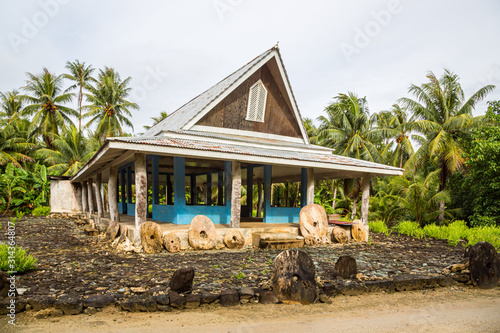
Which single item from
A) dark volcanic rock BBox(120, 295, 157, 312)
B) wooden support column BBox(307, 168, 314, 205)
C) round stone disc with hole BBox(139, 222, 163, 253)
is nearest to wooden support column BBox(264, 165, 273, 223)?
wooden support column BBox(307, 168, 314, 205)

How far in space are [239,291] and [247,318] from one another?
0.63 metres

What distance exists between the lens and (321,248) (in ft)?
34.7

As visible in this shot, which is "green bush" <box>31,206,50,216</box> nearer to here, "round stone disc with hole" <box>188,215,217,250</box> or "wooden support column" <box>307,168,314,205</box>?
"round stone disc with hole" <box>188,215,217,250</box>

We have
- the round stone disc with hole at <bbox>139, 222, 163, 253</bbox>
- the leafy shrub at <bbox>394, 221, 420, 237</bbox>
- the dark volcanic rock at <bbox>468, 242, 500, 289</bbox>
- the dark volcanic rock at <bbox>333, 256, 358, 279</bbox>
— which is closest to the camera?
the dark volcanic rock at <bbox>333, 256, 358, 279</bbox>

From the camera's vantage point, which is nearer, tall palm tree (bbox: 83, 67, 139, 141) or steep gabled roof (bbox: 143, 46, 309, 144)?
steep gabled roof (bbox: 143, 46, 309, 144)

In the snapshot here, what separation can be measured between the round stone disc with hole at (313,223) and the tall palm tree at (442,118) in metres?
10.8

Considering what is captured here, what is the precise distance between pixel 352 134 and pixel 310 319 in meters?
23.5

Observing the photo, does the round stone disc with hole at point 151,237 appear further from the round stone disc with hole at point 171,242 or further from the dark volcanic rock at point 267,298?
the dark volcanic rock at point 267,298

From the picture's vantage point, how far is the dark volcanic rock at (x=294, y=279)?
17.8ft

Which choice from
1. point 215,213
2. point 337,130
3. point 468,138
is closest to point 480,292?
point 215,213

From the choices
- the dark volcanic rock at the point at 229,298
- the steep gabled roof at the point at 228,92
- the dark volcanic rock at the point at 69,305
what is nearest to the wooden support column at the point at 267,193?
the steep gabled roof at the point at 228,92

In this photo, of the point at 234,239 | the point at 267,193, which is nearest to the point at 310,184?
the point at 267,193

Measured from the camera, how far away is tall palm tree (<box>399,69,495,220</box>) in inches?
748

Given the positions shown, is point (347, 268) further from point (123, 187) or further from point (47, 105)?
point (47, 105)
